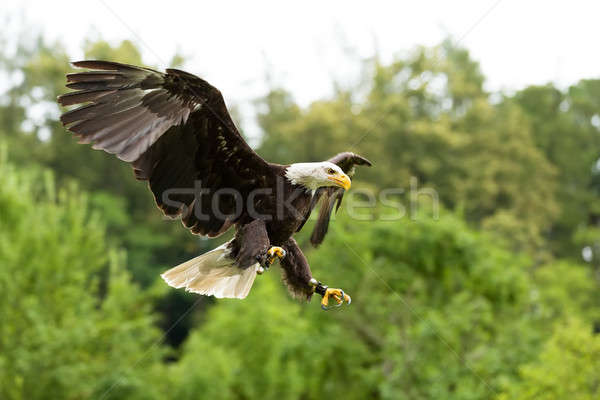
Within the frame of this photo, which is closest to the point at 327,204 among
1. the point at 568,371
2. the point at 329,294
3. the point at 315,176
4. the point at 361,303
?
the point at 329,294

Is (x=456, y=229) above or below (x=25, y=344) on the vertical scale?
above

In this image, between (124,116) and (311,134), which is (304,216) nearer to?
(124,116)

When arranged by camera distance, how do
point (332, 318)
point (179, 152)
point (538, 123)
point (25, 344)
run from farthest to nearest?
point (538, 123), point (332, 318), point (25, 344), point (179, 152)

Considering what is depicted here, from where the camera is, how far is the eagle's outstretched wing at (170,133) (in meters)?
5.04

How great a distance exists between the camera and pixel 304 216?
558 centimetres

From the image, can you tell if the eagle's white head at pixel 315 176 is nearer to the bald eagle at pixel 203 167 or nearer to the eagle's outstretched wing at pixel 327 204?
the bald eagle at pixel 203 167

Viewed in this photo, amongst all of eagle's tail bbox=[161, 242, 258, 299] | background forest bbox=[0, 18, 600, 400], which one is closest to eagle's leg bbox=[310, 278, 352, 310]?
eagle's tail bbox=[161, 242, 258, 299]

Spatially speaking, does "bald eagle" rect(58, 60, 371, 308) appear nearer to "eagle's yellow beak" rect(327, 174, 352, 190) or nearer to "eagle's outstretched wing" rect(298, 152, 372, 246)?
"eagle's yellow beak" rect(327, 174, 352, 190)

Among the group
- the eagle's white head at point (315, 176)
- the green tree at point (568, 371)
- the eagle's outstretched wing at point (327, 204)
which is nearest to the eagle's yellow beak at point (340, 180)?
the eagle's white head at point (315, 176)

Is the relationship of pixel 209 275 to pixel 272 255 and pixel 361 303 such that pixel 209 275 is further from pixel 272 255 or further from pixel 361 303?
pixel 361 303

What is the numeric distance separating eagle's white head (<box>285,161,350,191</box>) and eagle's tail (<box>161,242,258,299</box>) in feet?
3.19

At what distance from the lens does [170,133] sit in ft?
17.5

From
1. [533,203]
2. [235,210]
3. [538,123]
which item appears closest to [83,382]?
[235,210]

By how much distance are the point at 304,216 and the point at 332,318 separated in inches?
451
